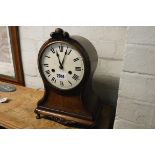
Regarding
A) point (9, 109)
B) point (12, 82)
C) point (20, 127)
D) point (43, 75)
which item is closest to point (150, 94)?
point (43, 75)

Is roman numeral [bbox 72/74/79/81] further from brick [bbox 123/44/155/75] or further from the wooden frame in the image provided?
the wooden frame

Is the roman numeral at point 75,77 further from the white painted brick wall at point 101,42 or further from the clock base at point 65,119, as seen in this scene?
the white painted brick wall at point 101,42

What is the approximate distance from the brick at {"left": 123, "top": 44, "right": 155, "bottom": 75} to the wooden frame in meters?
0.87

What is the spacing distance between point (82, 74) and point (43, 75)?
202 millimetres

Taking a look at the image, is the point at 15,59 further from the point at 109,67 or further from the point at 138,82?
the point at 138,82

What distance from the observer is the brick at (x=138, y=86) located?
63cm

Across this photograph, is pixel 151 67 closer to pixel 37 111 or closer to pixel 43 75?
pixel 43 75

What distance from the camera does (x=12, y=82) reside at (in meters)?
1.39

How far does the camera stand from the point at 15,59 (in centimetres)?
131

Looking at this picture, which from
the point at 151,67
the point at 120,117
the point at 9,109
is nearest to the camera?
the point at 151,67

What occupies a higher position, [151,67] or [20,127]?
[151,67]

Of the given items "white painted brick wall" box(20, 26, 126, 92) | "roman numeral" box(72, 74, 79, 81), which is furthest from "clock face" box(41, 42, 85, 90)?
"white painted brick wall" box(20, 26, 126, 92)

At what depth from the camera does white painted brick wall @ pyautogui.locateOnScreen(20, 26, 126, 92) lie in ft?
3.22

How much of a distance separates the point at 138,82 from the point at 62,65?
0.33 meters
